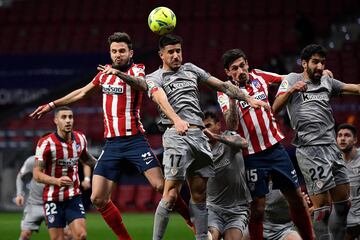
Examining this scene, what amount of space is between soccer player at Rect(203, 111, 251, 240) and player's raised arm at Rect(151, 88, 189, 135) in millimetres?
817

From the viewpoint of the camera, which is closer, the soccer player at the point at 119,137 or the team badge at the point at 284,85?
the team badge at the point at 284,85

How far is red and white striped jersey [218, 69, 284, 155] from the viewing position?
8.67 meters

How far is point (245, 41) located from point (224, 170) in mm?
15271

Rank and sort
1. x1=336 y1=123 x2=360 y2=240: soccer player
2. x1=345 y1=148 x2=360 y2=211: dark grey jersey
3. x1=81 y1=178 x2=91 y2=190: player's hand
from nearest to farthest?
x1=336 y1=123 x2=360 y2=240: soccer player, x1=345 y1=148 x2=360 y2=211: dark grey jersey, x1=81 y1=178 x2=91 y2=190: player's hand

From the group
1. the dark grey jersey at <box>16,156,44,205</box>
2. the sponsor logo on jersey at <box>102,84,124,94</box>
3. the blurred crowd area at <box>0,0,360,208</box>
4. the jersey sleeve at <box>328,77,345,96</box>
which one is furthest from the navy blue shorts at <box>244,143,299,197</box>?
the blurred crowd area at <box>0,0,360,208</box>

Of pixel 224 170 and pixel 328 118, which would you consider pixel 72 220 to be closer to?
pixel 224 170

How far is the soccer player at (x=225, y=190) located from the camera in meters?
8.59

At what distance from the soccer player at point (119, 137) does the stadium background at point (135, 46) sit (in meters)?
8.98

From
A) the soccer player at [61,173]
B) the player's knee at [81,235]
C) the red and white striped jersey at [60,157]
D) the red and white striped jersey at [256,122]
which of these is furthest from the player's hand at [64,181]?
the red and white striped jersey at [256,122]

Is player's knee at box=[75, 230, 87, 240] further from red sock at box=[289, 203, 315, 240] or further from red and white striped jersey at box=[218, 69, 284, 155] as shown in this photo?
red sock at box=[289, 203, 315, 240]

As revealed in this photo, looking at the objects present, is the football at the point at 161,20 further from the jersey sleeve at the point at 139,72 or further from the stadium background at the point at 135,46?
the stadium background at the point at 135,46

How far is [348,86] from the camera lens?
8.70 m

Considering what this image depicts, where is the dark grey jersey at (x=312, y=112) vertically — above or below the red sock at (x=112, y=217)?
above

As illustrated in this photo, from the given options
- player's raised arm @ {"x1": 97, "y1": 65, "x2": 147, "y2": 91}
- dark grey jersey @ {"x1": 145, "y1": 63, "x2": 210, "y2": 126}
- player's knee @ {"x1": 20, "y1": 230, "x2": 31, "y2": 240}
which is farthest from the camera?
player's knee @ {"x1": 20, "y1": 230, "x2": 31, "y2": 240}
